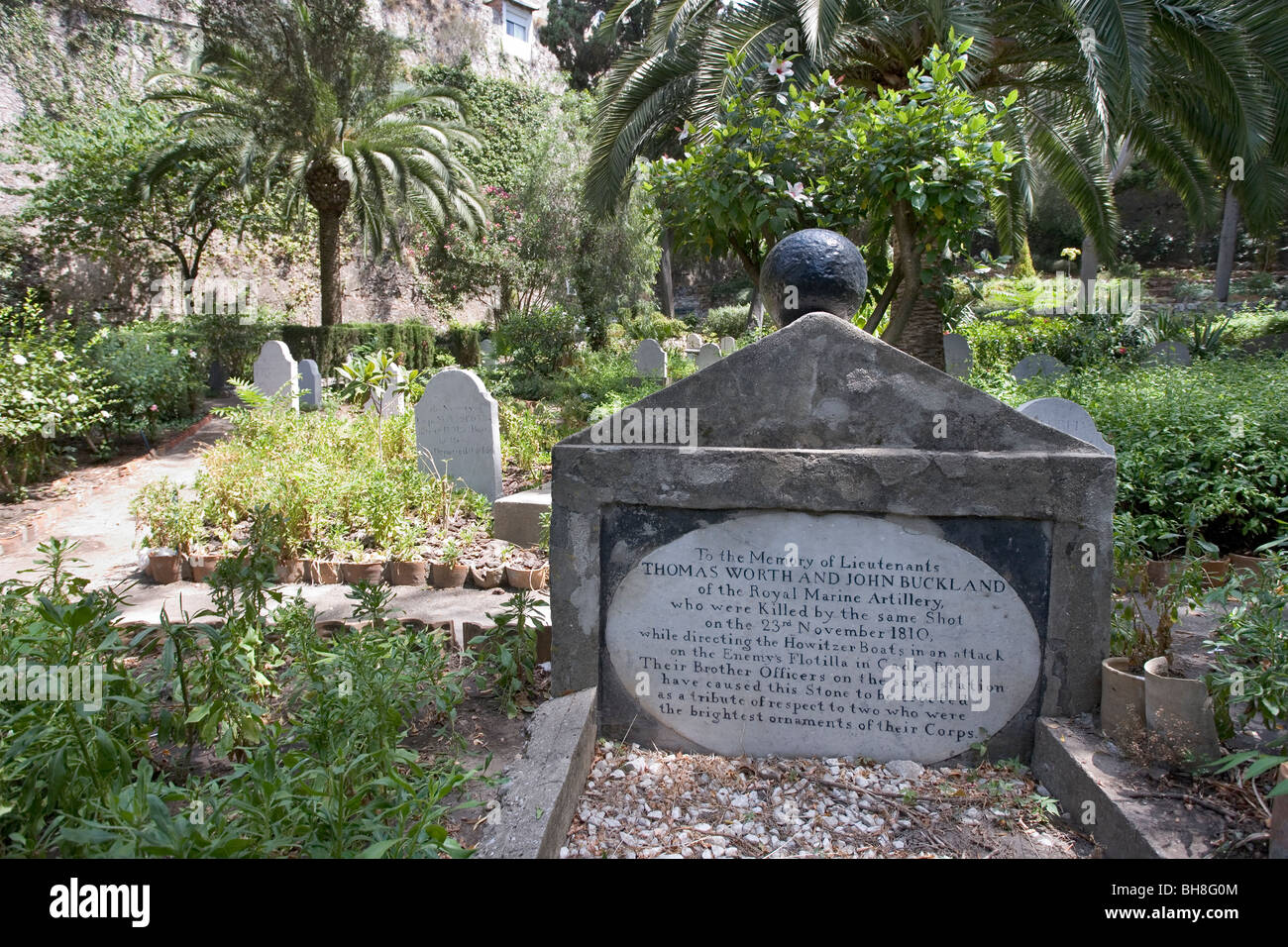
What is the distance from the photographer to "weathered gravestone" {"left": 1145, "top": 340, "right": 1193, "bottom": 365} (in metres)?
9.70

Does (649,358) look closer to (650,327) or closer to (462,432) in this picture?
(462,432)

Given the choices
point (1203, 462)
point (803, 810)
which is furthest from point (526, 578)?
point (1203, 462)

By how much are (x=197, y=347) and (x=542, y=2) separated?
21571 mm

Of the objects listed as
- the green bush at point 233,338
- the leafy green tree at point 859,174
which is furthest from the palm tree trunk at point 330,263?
the leafy green tree at point 859,174

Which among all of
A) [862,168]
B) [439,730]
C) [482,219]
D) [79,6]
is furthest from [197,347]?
[439,730]

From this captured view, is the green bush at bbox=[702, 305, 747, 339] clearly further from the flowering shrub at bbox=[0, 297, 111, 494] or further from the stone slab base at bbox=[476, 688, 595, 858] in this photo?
the stone slab base at bbox=[476, 688, 595, 858]

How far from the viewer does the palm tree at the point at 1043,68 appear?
7137 mm

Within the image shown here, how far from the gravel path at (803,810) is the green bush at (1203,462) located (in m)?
2.10

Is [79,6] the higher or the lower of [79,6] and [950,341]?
the higher

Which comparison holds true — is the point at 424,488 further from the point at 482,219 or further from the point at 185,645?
the point at 482,219

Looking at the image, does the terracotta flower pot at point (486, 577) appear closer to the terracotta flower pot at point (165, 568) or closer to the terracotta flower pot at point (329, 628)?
the terracotta flower pot at point (329, 628)

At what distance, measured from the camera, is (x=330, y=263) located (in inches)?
555

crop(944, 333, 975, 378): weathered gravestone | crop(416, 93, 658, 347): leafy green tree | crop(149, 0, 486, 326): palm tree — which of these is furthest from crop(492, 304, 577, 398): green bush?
crop(944, 333, 975, 378): weathered gravestone

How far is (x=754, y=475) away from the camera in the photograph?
2652 millimetres
